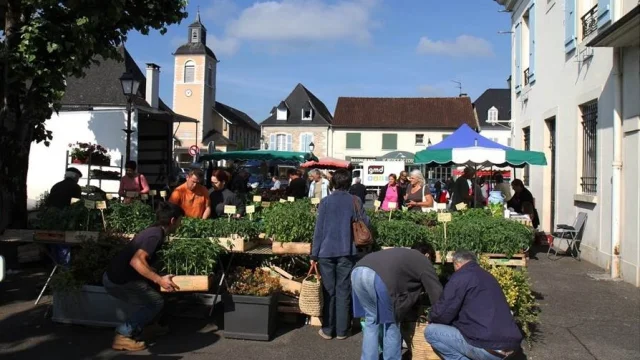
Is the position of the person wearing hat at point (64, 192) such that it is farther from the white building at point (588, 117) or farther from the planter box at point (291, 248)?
the white building at point (588, 117)

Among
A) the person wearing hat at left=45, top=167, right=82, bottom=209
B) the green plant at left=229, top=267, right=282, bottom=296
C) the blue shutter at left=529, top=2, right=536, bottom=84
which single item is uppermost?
the blue shutter at left=529, top=2, right=536, bottom=84

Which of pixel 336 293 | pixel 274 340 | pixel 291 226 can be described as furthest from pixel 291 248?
pixel 274 340

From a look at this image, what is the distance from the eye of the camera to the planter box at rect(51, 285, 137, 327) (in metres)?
5.98

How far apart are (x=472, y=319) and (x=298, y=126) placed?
163 ft

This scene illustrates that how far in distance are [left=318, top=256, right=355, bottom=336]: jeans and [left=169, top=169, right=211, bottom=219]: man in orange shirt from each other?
6.97 ft

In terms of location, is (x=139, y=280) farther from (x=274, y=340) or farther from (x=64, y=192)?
(x=64, y=192)

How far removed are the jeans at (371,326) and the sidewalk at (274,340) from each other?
0.70 m

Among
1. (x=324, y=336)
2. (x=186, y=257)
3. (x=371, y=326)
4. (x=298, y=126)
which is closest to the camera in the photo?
(x=371, y=326)

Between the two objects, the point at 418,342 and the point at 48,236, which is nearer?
the point at 418,342

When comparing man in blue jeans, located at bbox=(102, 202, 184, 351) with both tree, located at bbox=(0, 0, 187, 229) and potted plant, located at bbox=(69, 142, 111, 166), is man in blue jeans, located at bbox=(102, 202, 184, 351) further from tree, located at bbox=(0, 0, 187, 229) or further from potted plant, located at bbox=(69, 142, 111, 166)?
potted plant, located at bbox=(69, 142, 111, 166)

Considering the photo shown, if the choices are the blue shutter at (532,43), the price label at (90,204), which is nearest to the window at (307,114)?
the blue shutter at (532,43)

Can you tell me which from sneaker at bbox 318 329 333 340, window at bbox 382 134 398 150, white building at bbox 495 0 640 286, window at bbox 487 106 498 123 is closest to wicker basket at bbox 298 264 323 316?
sneaker at bbox 318 329 333 340

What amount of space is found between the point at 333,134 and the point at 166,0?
140ft

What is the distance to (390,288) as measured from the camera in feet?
14.8
